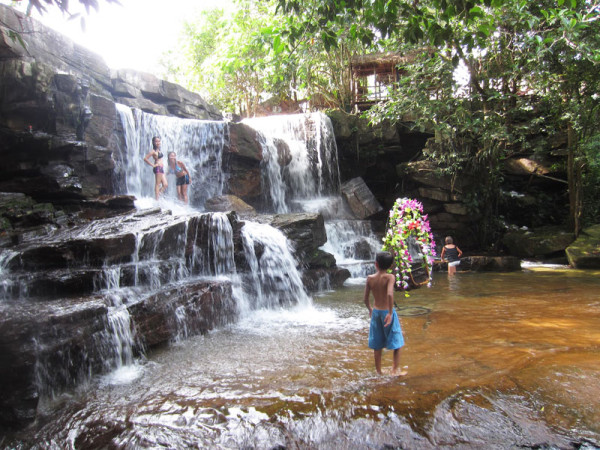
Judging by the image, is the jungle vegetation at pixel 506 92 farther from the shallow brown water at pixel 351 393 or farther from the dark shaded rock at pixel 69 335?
the shallow brown water at pixel 351 393

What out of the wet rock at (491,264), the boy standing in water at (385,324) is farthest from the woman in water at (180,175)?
the boy standing in water at (385,324)

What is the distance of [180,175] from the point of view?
10961mm

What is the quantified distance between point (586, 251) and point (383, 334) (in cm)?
999

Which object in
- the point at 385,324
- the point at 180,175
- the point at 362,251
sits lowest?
the point at 385,324

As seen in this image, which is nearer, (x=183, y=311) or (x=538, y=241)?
(x=183, y=311)

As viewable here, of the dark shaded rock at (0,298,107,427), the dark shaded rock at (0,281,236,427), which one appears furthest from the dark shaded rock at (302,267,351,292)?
the dark shaded rock at (0,298,107,427)

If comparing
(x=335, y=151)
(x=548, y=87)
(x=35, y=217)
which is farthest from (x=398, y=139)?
(x=35, y=217)

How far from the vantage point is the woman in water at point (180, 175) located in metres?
10.9

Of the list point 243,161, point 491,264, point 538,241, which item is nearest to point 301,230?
point 243,161

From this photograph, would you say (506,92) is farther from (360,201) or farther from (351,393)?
(351,393)

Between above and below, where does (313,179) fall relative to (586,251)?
above

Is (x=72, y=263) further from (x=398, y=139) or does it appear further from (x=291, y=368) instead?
(x=398, y=139)

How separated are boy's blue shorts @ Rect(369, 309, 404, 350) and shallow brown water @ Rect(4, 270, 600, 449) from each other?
0.29m

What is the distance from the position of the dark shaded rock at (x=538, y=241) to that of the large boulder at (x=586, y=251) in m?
0.75
